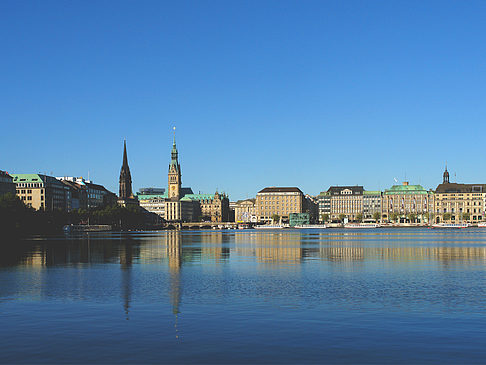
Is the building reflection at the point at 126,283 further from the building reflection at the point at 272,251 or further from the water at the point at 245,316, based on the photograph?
the building reflection at the point at 272,251

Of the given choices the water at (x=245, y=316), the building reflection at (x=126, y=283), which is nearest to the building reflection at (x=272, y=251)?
the building reflection at (x=126, y=283)

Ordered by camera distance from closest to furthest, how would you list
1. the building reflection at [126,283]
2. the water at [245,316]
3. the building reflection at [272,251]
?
the water at [245,316]
the building reflection at [126,283]
the building reflection at [272,251]

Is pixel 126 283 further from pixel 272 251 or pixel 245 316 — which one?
pixel 272 251

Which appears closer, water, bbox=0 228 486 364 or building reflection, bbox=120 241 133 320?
water, bbox=0 228 486 364

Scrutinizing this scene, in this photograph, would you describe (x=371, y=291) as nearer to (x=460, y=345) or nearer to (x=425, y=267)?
(x=460, y=345)

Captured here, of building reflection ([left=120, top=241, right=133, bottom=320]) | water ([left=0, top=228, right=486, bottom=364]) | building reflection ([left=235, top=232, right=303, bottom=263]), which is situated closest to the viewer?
water ([left=0, top=228, right=486, bottom=364])

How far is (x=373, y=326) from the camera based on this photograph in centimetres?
2728

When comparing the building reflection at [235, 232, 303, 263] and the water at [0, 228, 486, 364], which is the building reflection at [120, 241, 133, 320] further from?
the building reflection at [235, 232, 303, 263]

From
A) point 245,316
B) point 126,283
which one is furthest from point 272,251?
point 245,316

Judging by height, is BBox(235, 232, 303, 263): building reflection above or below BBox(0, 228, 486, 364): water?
below

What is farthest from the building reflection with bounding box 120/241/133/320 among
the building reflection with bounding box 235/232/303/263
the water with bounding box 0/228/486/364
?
the building reflection with bounding box 235/232/303/263

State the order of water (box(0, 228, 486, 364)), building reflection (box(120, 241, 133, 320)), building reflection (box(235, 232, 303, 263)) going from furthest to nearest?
building reflection (box(235, 232, 303, 263)), building reflection (box(120, 241, 133, 320)), water (box(0, 228, 486, 364))

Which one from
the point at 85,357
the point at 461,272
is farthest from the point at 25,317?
the point at 461,272

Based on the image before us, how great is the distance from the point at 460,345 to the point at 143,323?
45.1ft
